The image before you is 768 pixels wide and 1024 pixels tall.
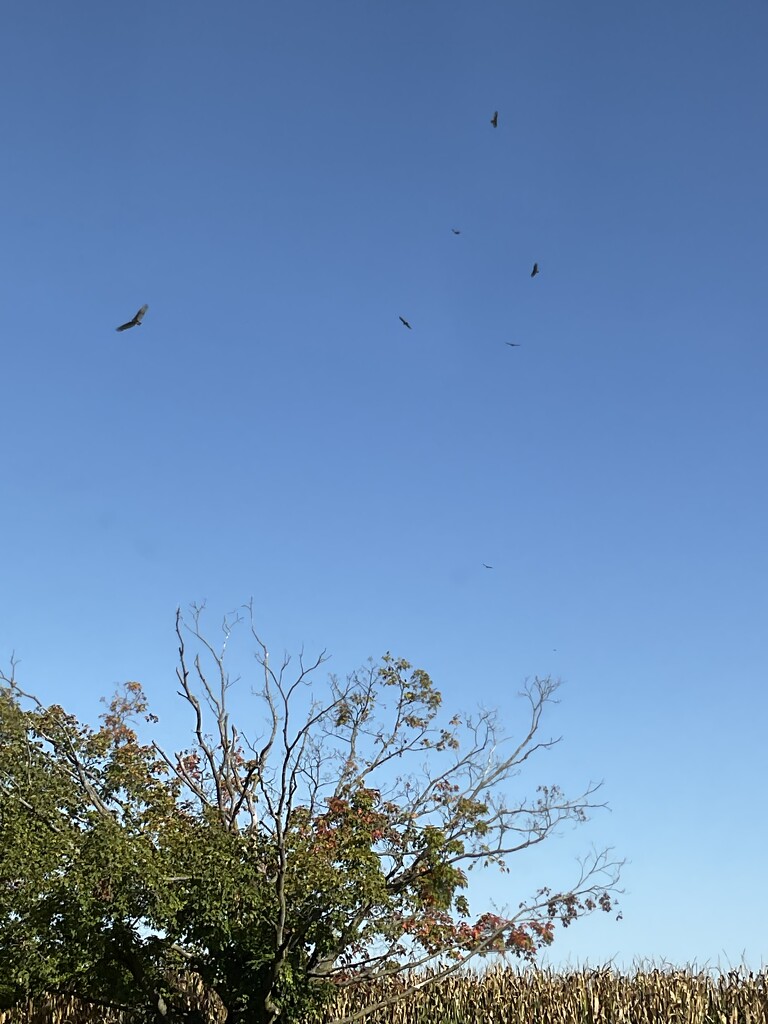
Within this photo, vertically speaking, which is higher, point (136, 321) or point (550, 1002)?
point (136, 321)

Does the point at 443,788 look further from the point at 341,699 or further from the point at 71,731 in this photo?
the point at 71,731

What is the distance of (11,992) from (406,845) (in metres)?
9.18

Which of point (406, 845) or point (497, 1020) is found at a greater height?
point (406, 845)

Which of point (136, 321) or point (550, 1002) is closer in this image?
point (136, 321)

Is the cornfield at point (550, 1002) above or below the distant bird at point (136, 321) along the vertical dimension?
below

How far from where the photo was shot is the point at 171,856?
1994 centimetres

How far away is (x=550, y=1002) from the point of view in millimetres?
22016

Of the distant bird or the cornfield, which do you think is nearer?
the distant bird

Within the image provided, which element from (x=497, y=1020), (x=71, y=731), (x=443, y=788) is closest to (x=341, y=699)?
(x=443, y=788)

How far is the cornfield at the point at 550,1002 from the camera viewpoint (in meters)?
19.9

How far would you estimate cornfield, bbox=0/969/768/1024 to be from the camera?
65.3 ft

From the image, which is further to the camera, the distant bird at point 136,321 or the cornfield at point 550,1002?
the cornfield at point 550,1002

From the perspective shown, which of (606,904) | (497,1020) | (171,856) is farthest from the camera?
(606,904)

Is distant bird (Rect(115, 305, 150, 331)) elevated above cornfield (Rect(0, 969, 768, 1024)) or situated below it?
above
